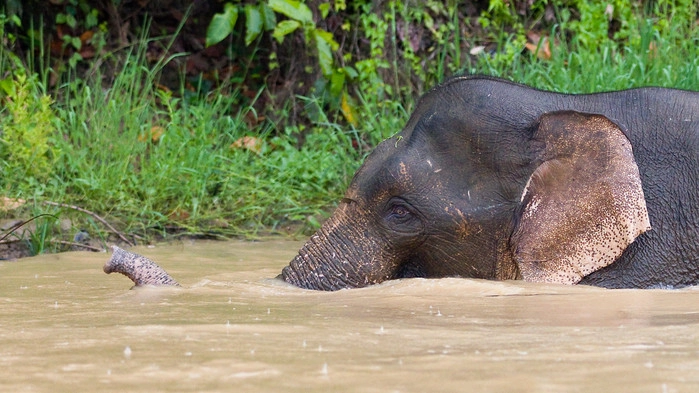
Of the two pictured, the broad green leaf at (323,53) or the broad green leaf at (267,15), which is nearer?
the broad green leaf at (323,53)

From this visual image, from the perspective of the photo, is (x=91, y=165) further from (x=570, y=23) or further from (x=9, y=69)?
(x=570, y=23)

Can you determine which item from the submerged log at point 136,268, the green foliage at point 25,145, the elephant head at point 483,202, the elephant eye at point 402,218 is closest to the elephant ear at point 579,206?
the elephant head at point 483,202

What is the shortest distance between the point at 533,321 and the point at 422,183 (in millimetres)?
1534

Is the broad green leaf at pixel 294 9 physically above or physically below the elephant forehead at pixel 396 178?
below

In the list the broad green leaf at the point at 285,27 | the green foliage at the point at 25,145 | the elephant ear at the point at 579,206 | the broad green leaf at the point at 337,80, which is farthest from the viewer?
the broad green leaf at the point at 337,80

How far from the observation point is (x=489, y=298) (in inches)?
172

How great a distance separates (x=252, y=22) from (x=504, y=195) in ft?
16.5

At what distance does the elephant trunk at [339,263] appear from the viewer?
5039 mm

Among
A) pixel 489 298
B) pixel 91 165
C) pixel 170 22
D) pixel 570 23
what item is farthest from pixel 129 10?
pixel 489 298

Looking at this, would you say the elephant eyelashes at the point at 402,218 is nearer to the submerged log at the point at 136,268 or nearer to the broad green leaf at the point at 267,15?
the submerged log at the point at 136,268

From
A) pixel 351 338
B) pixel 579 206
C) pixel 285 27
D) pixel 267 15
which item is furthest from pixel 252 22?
pixel 351 338

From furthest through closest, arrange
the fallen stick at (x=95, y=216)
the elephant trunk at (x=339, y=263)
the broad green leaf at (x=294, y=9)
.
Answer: the broad green leaf at (x=294, y=9) → the fallen stick at (x=95, y=216) → the elephant trunk at (x=339, y=263)

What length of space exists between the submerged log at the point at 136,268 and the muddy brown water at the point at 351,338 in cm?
12

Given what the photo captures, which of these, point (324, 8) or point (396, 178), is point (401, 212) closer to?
point (396, 178)
